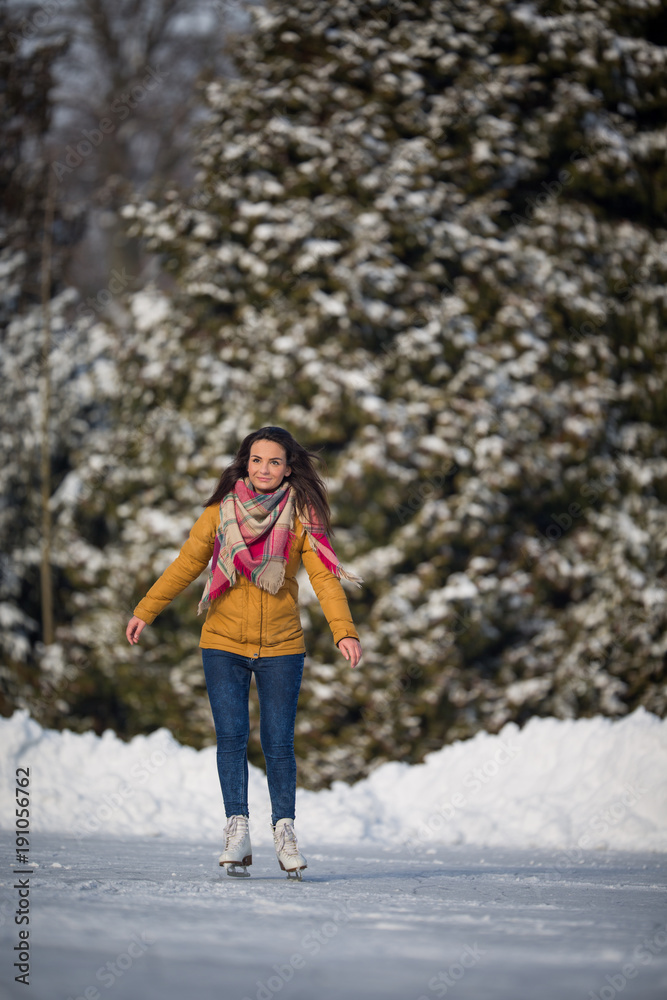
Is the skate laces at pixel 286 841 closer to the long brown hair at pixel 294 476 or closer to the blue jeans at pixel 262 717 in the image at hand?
the blue jeans at pixel 262 717

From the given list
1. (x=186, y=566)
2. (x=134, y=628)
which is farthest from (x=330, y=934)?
(x=186, y=566)

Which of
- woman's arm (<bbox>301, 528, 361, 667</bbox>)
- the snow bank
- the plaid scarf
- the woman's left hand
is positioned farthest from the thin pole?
the woman's left hand

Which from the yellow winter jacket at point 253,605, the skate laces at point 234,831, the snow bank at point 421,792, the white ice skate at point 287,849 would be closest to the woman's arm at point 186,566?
the yellow winter jacket at point 253,605

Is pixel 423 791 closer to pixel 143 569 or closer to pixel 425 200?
pixel 143 569

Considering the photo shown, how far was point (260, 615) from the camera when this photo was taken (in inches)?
153

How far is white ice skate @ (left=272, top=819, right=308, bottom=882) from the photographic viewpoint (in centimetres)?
377

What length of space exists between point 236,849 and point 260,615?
831 mm

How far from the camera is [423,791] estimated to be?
20.8ft

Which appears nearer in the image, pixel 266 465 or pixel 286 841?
pixel 286 841

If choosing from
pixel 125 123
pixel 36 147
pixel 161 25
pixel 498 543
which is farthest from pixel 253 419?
pixel 161 25

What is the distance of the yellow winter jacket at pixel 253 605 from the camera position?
3871 mm

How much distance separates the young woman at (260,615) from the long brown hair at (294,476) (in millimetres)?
12

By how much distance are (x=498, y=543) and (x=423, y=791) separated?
1.78 m

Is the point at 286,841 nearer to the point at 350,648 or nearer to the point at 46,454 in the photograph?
the point at 350,648
